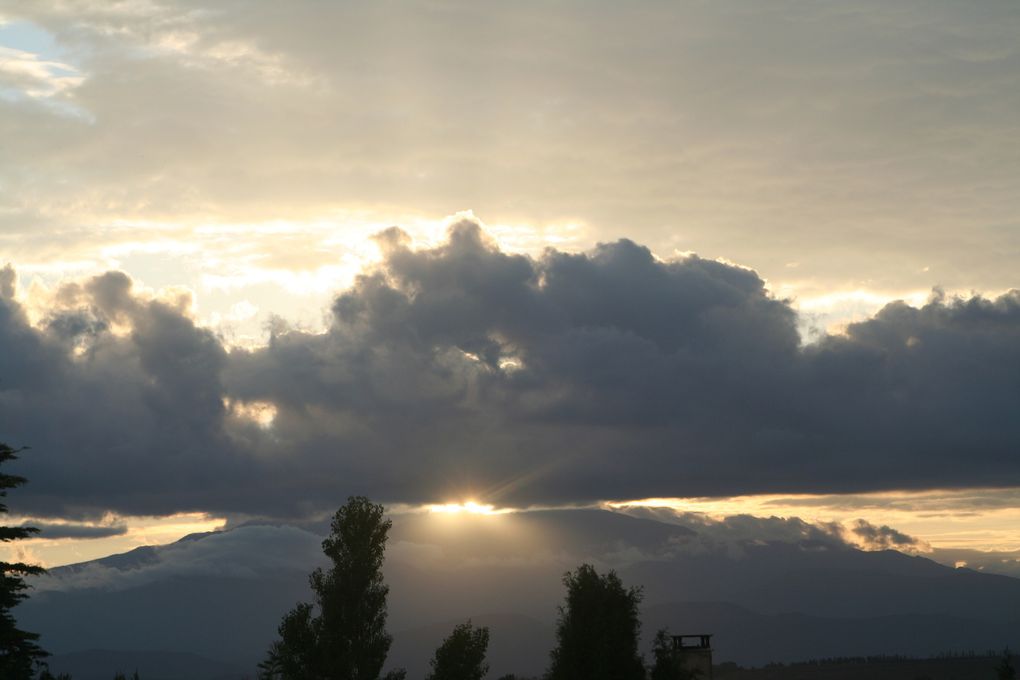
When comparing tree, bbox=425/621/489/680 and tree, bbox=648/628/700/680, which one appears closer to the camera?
tree, bbox=425/621/489/680

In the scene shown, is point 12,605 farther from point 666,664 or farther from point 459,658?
point 666,664

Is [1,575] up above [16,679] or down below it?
above

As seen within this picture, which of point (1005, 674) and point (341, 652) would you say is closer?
point (341, 652)

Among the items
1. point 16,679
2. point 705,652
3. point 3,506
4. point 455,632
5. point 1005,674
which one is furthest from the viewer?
point 1005,674

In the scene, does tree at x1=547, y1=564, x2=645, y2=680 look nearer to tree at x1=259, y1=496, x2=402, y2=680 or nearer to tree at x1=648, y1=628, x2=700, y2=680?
tree at x1=648, y1=628, x2=700, y2=680

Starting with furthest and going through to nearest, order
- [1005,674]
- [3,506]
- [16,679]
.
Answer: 1. [1005,674]
2. [16,679]
3. [3,506]

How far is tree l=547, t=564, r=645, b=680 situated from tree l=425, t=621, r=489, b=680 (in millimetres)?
5287

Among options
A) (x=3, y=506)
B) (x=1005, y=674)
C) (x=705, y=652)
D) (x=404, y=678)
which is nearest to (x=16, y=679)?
(x=3, y=506)

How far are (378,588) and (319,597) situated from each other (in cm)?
398

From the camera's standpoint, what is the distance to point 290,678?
80500mm

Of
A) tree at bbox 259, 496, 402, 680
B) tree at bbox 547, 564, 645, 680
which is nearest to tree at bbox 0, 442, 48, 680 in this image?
tree at bbox 259, 496, 402, 680

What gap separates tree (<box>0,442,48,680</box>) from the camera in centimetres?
6712

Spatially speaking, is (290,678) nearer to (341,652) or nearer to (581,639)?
(341,652)

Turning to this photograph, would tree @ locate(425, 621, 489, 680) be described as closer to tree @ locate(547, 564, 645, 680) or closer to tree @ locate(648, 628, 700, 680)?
tree @ locate(547, 564, 645, 680)
